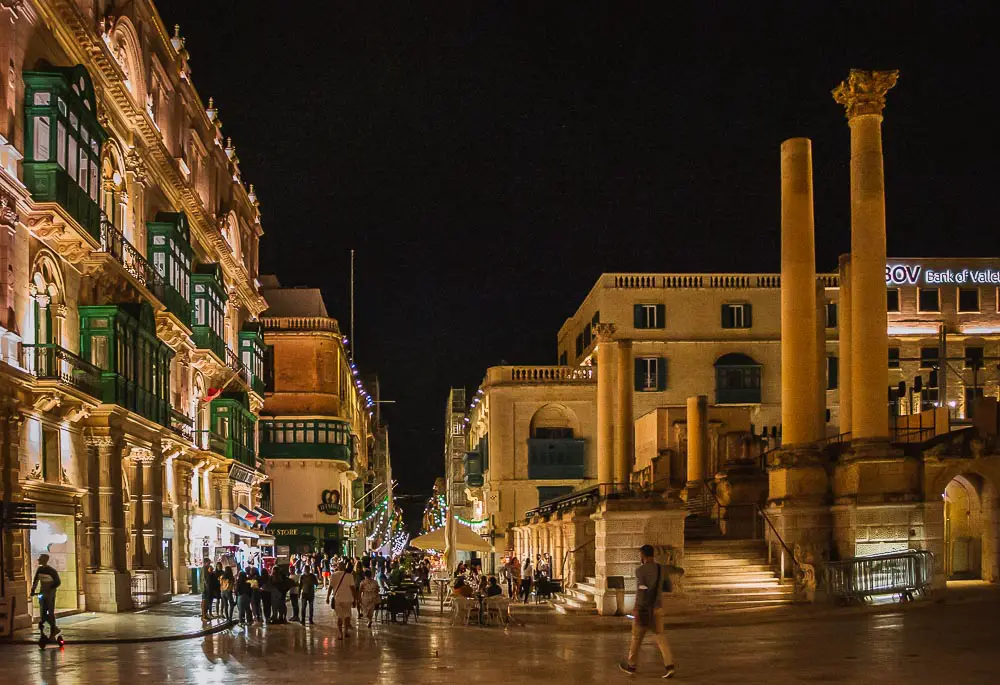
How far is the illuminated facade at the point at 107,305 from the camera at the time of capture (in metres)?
28.2

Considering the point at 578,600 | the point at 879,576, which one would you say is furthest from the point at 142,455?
the point at 879,576

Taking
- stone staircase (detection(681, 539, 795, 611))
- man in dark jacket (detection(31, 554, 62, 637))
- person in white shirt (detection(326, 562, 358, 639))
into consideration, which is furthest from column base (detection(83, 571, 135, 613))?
stone staircase (detection(681, 539, 795, 611))

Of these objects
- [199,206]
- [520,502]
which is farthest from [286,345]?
[199,206]

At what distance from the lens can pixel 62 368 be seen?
30562mm

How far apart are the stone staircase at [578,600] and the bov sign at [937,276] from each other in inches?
1465

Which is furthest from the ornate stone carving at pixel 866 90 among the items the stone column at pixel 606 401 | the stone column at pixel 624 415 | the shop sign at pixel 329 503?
the shop sign at pixel 329 503

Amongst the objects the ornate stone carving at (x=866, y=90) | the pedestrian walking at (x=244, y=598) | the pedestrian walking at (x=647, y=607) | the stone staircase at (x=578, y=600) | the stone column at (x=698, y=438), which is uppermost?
the ornate stone carving at (x=866, y=90)

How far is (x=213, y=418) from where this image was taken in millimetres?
51125

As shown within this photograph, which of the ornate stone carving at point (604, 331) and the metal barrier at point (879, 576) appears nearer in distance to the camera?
the metal barrier at point (879, 576)

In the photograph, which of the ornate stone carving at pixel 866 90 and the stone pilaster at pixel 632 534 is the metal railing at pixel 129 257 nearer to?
the stone pilaster at pixel 632 534

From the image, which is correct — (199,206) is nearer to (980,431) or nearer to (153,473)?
(153,473)

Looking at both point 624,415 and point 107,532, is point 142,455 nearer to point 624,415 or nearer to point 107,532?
point 107,532

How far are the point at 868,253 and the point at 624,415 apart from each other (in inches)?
843

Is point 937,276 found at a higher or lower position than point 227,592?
higher
